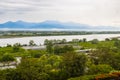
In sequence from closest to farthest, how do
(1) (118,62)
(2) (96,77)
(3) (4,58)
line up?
(2) (96,77), (1) (118,62), (3) (4,58)

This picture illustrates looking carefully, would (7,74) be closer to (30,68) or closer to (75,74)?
(30,68)

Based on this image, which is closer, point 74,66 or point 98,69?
point 98,69

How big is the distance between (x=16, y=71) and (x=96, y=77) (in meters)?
6.98

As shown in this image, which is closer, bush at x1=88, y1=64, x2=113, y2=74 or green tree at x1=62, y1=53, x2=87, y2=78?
bush at x1=88, y1=64, x2=113, y2=74

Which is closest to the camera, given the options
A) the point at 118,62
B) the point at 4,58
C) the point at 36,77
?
the point at 36,77

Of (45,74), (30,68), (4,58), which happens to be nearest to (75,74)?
(45,74)

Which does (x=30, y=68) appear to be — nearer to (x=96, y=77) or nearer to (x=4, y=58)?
(x=96, y=77)

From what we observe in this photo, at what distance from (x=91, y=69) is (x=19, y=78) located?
6530mm

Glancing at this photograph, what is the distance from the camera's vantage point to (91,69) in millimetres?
23500

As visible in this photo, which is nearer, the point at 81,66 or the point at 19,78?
the point at 19,78

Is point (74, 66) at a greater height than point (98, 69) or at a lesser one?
greater

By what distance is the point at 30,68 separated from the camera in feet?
71.4

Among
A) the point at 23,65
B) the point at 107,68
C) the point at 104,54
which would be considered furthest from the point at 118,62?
the point at 23,65

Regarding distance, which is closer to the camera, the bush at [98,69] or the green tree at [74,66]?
the bush at [98,69]
